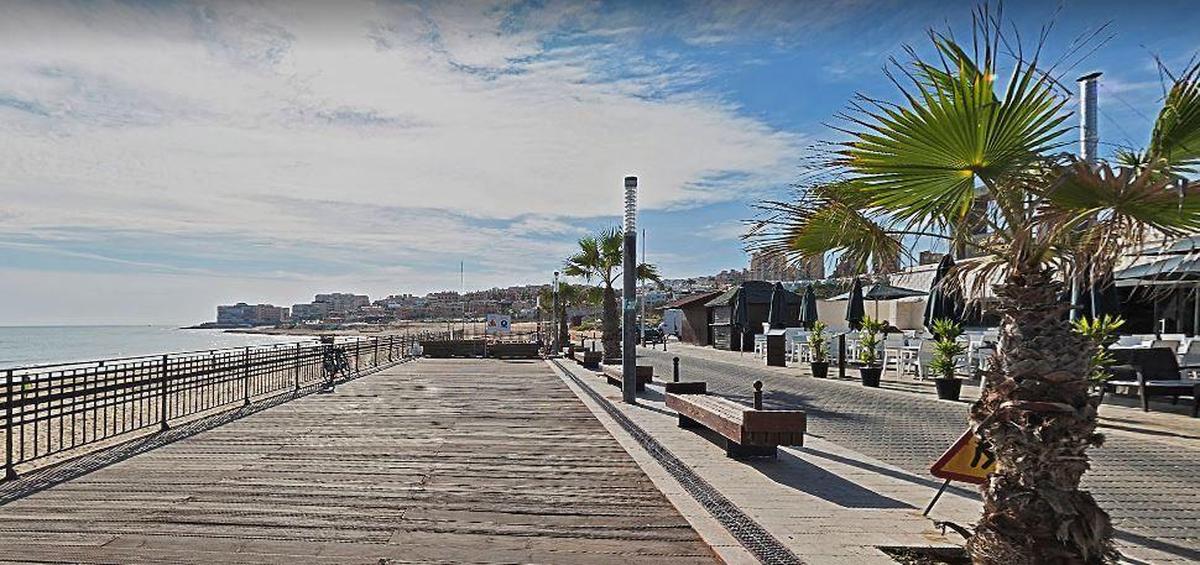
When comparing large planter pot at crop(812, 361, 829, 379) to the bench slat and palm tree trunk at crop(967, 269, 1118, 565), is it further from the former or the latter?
palm tree trunk at crop(967, 269, 1118, 565)

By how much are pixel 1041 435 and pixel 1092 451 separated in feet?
17.8

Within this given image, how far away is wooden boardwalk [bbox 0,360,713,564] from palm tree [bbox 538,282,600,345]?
2216cm

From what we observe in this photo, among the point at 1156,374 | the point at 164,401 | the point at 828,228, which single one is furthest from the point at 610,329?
the point at 828,228

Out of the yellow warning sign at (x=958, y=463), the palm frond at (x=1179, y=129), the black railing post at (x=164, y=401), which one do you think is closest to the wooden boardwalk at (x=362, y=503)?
the black railing post at (x=164, y=401)

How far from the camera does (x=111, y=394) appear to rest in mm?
10227

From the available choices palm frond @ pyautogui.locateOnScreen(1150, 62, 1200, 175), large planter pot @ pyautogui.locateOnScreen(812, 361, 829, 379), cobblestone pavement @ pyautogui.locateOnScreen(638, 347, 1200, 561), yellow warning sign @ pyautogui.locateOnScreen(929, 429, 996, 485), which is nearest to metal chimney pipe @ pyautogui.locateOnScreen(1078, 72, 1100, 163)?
palm frond @ pyautogui.locateOnScreen(1150, 62, 1200, 175)

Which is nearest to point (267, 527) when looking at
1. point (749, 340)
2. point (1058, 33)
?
point (1058, 33)

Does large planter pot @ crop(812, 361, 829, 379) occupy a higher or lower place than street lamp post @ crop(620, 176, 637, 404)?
lower

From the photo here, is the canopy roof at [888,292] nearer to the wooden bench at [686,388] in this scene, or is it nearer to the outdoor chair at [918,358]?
the outdoor chair at [918,358]

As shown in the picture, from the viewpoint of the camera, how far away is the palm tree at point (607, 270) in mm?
18891

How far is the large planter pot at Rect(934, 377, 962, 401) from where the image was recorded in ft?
39.7

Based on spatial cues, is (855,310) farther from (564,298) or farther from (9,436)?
(564,298)

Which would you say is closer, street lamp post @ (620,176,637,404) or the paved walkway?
the paved walkway

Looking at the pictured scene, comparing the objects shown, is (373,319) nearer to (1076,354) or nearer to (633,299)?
(633,299)
